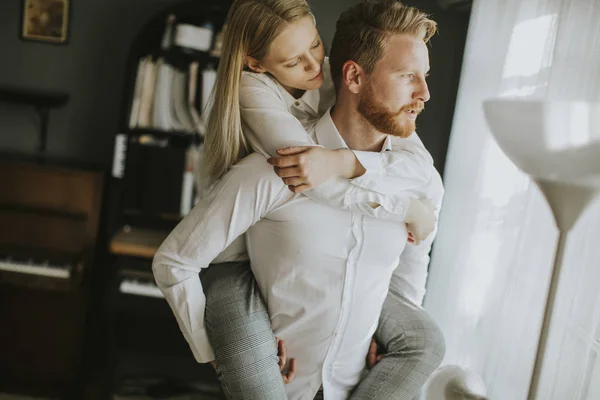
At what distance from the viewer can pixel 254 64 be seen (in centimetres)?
149

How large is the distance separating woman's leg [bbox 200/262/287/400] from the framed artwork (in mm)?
2745

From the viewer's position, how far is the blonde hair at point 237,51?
141 centimetres

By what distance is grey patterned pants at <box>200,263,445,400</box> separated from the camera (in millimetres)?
1461

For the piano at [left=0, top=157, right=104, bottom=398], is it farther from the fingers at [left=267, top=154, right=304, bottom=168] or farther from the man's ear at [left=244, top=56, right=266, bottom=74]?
the fingers at [left=267, top=154, right=304, bottom=168]

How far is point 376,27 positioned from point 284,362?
87cm

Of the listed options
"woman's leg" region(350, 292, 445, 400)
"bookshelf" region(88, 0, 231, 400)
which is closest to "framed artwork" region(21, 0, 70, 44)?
"bookshelf" region(88, 0, 231, 400)

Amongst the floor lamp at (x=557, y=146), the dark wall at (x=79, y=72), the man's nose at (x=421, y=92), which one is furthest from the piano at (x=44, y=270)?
the floor lamp at (x=557, y=146)

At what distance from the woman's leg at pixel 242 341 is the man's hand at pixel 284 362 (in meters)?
0.05

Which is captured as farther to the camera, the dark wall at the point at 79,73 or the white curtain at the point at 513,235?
the dark wall at the point at 79,73

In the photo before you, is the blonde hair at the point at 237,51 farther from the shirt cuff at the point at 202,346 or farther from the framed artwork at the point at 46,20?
the framed artwork at the point at 46,20

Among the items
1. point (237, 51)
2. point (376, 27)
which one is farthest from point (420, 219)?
point (237, 51)

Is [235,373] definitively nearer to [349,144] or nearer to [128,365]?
[349,144]

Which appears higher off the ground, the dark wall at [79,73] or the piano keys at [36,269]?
the dark wall at [79,73]

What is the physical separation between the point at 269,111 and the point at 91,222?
219 cm
